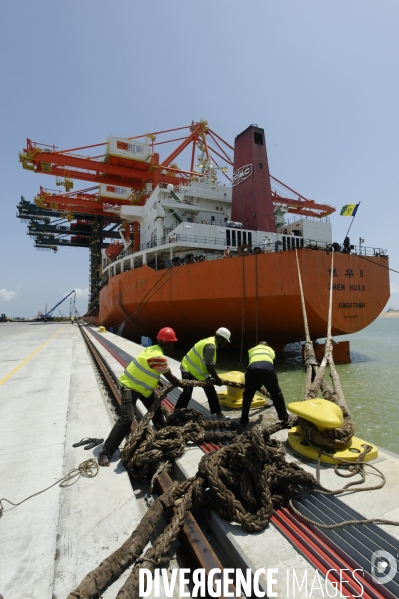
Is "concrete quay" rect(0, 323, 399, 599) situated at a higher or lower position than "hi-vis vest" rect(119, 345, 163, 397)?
lower

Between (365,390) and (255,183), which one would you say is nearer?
(365,390)

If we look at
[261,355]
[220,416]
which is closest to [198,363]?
[220,416]

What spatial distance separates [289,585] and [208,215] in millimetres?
15244

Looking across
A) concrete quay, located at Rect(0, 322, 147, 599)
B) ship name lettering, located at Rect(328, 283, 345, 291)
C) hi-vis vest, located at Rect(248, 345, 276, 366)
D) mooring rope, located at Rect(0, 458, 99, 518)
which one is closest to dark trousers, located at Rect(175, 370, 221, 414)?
hi-vis vest, located at Rect(248, 345, 276, 366)

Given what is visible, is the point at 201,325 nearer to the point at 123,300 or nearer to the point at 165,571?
the point at 123,300

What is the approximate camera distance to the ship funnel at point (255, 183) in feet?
43.3

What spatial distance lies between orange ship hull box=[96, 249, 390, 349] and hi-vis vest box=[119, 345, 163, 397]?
6819 mm

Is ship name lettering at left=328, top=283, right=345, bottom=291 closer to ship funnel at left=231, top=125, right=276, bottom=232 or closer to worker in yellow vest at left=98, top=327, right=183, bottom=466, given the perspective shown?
ship funnel at left=231, top=125, right=276, bottom=232

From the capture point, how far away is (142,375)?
3.21 meters

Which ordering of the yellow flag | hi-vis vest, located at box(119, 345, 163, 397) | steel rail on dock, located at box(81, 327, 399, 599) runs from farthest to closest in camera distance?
1. the yellow flag
2. hi-vis vest, located at box(119, 345, 163, 397)
3. steel rail on dock, located at box(81, 327, 399, 599)

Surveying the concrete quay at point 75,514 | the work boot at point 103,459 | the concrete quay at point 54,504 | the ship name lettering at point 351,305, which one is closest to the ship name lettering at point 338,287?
the ship name lettering at point 351,305

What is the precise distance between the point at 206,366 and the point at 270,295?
20.5 feet

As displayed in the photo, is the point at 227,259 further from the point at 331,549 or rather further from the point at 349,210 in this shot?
the point at 331,549

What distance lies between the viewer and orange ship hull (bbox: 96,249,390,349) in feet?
31.0
